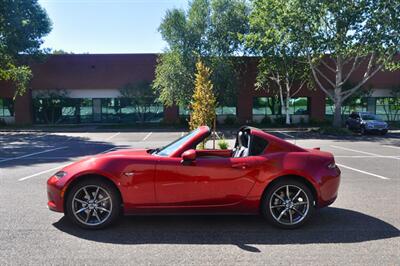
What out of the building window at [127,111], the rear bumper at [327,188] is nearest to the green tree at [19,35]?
the building window at [127,111]

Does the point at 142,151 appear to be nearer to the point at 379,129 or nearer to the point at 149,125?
the point at 379,129

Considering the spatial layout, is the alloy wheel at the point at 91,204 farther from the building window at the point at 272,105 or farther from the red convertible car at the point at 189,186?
the building window at the point at 272,105

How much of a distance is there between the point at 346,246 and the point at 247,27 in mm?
28524

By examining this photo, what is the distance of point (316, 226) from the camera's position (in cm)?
552

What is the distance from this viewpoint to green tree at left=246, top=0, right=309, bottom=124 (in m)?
26.2

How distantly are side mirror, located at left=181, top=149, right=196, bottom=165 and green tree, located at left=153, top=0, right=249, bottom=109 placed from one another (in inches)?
964

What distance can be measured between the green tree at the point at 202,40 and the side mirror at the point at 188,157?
80.3 feet

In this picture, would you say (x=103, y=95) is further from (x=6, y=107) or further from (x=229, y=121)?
(x=229, y=121)

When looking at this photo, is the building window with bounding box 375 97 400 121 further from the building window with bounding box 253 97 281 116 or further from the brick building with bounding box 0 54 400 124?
the building window with bounding box 253 97 281 116

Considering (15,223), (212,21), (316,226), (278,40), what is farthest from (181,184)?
(212,21)

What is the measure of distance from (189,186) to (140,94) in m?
29.7

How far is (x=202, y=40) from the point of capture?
31.0 meters

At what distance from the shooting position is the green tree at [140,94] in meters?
34.2

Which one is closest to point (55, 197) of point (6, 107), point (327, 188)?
point (327, 188)
